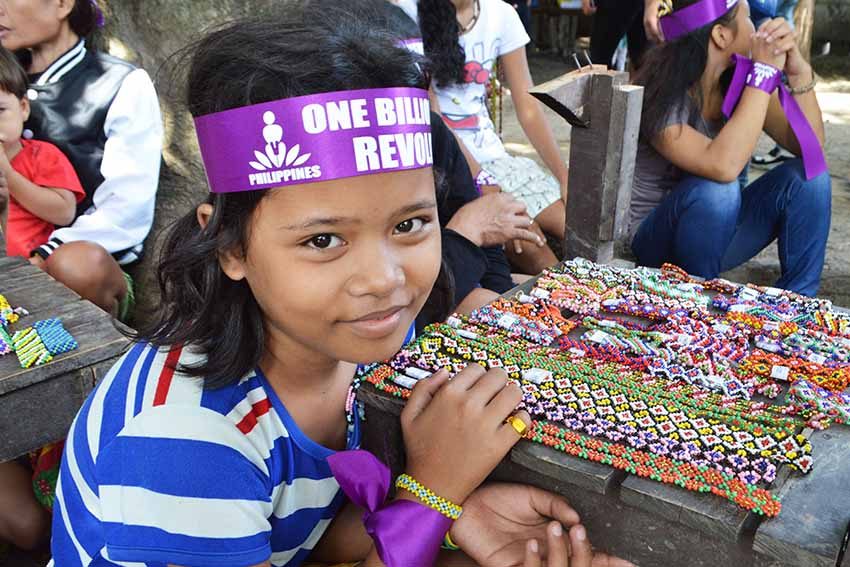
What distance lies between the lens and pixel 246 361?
4.10 ft

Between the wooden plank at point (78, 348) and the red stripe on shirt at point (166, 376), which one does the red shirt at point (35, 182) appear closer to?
the wooden plank at point (78, 348)

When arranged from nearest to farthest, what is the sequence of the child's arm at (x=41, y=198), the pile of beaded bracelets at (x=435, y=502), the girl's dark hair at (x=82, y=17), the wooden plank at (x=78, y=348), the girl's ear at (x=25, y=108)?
the pile of beaded bracelets at (x=435, y=502) → the wooden plank at (x=78, y=348) → the child's arm at (x=41, y=198) → the girl's ear at (x=25, y=108) → the girl's dark hair at (x=82, y=17)

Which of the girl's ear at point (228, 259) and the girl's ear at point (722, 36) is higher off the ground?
the girl's ear at point (228, 259)

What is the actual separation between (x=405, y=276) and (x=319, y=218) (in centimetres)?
16

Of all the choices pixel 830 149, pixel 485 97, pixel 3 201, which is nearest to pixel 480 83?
pixel 485 97

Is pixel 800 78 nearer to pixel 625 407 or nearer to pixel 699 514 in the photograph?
pixel 625 407

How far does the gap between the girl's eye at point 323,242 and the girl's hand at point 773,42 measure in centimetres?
219

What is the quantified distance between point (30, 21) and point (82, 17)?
Result: 22 centimetres

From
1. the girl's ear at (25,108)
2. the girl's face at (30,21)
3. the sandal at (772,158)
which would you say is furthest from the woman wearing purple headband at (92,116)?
the sandal at (772,158)

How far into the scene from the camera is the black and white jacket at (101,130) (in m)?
2.94

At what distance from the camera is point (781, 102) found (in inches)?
119

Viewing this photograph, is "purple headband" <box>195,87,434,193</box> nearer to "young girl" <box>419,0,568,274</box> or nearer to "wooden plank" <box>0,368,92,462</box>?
"wooden plank" <box>0,368,92,462</box>

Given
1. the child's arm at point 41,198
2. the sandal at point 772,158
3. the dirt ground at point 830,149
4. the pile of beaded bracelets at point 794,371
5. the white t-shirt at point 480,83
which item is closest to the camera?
the pile of beaded bracelets at point 794,371

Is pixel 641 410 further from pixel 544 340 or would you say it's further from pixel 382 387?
pixel 382 387
